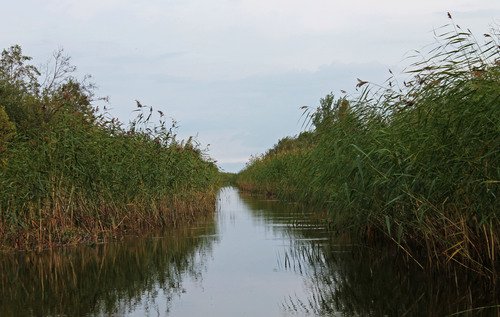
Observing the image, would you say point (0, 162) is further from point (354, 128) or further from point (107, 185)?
point (354, 128)

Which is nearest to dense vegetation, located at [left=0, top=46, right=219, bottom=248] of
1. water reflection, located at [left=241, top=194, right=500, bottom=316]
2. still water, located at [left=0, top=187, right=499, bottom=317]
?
still water, located at [left=0, top=187, right=499, bottom=317]

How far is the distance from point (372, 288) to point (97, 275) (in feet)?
13.1

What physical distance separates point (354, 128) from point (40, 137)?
6020mm

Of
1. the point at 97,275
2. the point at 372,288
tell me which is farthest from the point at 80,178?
the point at 372,288

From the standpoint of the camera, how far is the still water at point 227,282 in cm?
647

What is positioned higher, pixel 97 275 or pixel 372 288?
pixel 97 275

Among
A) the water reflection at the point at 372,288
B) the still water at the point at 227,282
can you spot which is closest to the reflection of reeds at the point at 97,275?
the still water at the point at 227,282

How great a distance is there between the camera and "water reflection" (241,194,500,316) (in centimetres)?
619

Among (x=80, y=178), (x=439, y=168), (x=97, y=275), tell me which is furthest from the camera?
(x=80, y=178)

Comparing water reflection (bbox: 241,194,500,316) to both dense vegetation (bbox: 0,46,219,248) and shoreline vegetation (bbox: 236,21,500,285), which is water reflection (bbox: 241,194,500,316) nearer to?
shoreline vegetation (bbox: 236,21,500,285)

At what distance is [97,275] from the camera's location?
8875mm

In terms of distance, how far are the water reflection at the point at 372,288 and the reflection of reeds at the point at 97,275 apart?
5.50 feet

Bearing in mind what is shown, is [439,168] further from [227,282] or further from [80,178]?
[80,178]

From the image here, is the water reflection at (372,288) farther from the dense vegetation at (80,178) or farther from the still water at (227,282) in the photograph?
the dense vegetation at (80,178)
